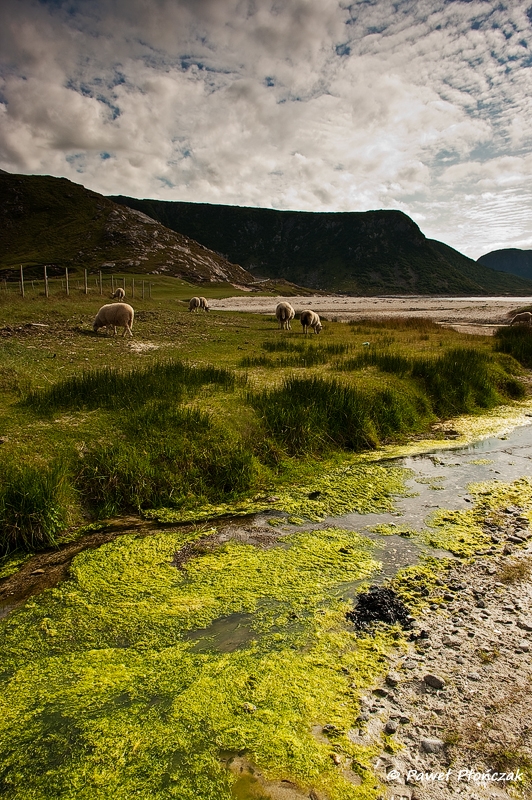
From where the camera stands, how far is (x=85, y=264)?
3268 inches

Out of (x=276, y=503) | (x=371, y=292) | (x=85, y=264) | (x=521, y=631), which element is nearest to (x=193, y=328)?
(x=276, y=503)

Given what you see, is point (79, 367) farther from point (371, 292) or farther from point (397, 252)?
point (397, 252)

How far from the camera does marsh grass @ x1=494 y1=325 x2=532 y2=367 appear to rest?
15.6m

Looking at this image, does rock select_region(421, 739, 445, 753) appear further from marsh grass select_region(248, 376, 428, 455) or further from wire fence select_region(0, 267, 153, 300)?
wire fence select_region(0, 267, 153, 300)

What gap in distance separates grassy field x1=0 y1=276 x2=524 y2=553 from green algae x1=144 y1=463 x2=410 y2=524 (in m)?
0.22

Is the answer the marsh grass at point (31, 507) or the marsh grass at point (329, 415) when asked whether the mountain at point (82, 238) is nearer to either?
the marsh grass at point (329, 415)

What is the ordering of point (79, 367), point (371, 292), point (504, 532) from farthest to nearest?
1. point (371, 292)
2. point (79, 367)
3. point (504, 532)

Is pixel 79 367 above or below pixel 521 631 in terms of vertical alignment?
above

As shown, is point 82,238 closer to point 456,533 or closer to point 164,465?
point 164,465

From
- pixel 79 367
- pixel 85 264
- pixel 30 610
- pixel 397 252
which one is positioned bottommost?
pixel 30 610

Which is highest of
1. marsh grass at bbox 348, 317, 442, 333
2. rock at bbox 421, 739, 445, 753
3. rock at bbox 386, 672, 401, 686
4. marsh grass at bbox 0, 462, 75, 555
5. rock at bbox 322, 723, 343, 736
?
marsh grass at bbox 348, 317, 442, 333

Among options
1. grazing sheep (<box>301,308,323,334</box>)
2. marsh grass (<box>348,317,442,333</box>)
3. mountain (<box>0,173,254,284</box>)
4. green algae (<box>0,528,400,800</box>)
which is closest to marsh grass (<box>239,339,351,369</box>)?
grazing sheep (<box>301,308,323,334</box>)

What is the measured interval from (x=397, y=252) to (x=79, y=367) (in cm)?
21021

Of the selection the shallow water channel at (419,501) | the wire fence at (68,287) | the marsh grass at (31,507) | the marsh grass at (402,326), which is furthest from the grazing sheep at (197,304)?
the marsh grass at (31,507)
